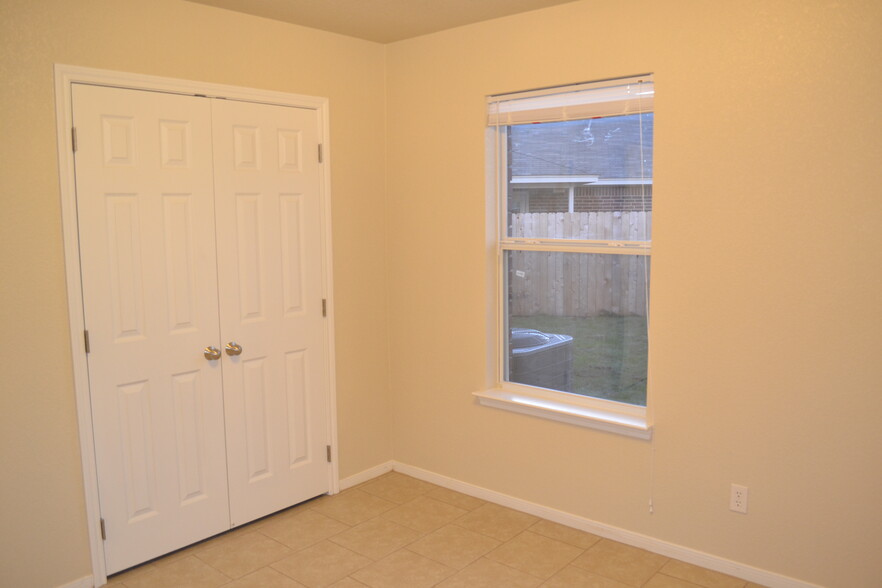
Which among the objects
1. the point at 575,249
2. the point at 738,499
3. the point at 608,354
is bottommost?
the point at 738,499

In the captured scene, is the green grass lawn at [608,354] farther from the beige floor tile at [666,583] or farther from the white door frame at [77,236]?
the white door frame at [77,236]

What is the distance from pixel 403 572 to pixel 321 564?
0.39 m

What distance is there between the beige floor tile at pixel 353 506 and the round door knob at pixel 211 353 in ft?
3.44

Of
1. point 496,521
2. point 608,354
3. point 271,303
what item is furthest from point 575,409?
point 271,303

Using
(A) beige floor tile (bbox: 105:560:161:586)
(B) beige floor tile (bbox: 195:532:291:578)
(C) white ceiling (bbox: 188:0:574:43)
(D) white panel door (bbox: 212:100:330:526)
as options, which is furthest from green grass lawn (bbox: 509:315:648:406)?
(A) beige floor tile (bbox: 105:560:161:586)

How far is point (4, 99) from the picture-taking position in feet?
8.39

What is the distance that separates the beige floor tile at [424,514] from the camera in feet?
11.4

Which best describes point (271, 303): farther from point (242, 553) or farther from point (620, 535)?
point (620, 535)

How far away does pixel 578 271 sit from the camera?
338 centimetres

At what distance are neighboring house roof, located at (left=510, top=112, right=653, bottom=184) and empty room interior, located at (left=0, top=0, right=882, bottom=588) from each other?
0.15 ft

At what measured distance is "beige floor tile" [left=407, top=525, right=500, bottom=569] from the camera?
312 cm

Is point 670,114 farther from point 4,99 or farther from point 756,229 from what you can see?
point 4,99

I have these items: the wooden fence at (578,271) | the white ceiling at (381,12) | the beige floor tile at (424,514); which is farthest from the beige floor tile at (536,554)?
the white ceiling at (381,12)

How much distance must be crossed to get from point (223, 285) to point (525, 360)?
5.39 feet
